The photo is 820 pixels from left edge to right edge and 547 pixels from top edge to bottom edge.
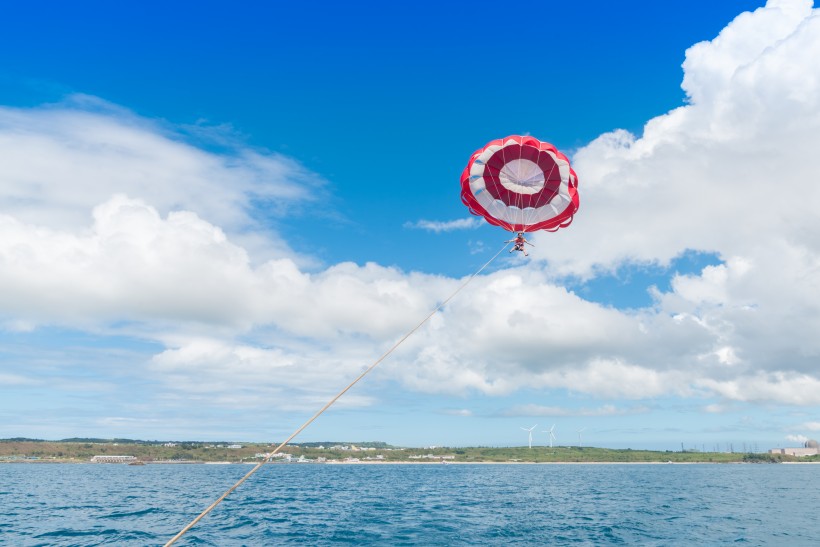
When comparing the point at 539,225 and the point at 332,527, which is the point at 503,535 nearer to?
the point at 332,527

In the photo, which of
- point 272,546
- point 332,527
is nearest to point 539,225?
point 272,546

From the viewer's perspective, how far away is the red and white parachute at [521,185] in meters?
29.8

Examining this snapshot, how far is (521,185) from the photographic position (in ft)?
102

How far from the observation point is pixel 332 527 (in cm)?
4216

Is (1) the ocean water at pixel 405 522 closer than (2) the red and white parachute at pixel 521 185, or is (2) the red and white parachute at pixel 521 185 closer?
(2) the red and white parachute at pixel 521 185

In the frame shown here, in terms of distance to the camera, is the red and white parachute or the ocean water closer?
the red and white parachute

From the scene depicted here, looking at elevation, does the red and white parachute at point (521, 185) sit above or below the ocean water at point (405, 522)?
above

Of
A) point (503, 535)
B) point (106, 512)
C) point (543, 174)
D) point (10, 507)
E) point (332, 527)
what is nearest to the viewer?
point (543, 174)

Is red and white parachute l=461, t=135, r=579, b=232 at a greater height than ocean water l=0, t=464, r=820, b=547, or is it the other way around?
red and white parachute l=461, t=135, r=579, b=232

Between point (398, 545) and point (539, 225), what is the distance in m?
21.3

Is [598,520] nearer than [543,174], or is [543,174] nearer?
[543,174]

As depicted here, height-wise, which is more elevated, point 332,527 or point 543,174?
point 543,174

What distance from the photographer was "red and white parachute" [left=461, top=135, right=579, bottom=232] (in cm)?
2975

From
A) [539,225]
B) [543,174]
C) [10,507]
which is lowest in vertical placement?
[10,507]
